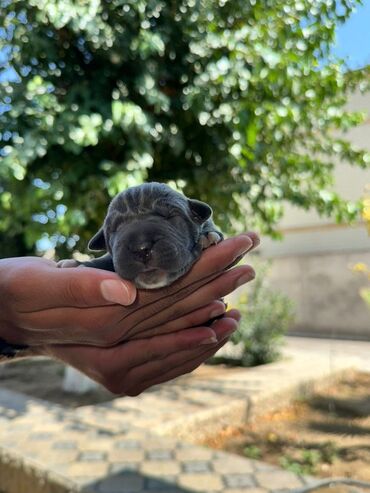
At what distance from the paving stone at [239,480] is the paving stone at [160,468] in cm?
30

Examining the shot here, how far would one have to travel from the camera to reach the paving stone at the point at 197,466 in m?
2.97

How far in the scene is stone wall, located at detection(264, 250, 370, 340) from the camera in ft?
32.3

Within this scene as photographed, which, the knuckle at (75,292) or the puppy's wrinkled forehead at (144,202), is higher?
the puppy's wrinkled forehead at (144,202)

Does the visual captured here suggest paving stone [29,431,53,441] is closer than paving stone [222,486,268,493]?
No

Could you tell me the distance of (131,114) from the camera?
3016 millimetres

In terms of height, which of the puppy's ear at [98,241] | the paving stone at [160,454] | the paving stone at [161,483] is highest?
the puppy's ear at [98,241]

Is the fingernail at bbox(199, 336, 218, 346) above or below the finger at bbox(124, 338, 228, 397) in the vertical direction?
above

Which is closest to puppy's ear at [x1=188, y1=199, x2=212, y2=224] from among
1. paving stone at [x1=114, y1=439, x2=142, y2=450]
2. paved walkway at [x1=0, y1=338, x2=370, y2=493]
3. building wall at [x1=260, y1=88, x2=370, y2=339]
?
Answer: paved walkway at [x1=0, y1=338, x2=370, y2=493]

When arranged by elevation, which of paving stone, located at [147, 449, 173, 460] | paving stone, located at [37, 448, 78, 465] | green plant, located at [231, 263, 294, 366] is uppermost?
green plant, located at [231, 263, 294, 366]

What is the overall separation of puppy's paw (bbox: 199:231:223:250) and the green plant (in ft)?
20.0

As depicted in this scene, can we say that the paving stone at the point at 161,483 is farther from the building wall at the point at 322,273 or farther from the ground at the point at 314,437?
the building wall at the point at 322,273

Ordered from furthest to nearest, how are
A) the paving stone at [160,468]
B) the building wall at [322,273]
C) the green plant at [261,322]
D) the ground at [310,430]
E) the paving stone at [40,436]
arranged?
the building wall at [322,273], the green plant at [261,322], the ground at [310,430], the paving stone at [40,436], the paving stone at [160,468]

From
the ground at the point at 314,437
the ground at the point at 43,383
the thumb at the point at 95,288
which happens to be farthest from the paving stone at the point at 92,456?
the thumb at the point at 95,288

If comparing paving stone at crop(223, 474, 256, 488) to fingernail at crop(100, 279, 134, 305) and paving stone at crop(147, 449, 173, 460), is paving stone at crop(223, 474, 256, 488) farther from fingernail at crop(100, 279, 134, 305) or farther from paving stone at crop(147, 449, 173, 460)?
fingernail at crop(100, 279, 134, 305)
